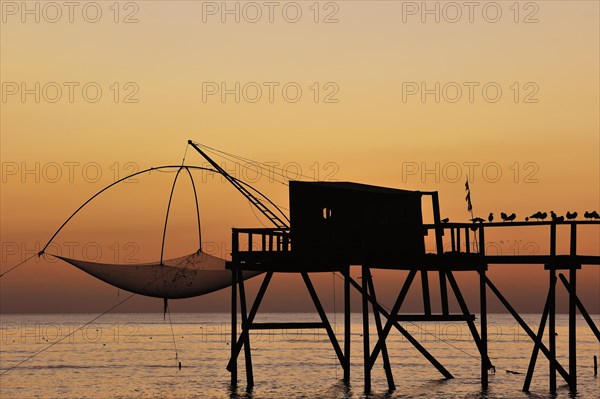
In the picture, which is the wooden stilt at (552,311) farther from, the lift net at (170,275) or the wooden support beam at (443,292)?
the lift net at (170,275)

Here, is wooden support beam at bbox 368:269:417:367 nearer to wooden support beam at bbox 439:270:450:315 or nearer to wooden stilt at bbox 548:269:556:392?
wooden support beam at bbox 439:270:450:315

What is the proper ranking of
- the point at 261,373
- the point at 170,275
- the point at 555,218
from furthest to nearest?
the point at 261,373
the point at 170,275
the point at 555,218

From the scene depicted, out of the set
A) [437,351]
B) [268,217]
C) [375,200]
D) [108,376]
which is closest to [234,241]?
[268,217]

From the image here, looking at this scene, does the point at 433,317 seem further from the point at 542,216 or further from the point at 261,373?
the point at 261,373

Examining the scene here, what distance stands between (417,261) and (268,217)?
6162 millimetres

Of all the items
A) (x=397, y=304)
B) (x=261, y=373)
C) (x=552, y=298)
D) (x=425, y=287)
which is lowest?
(x=261, y=373)

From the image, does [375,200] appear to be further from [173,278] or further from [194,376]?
[194,376]

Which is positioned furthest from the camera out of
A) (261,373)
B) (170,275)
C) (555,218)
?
(261,373)

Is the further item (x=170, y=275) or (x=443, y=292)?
(x=170, y=275)

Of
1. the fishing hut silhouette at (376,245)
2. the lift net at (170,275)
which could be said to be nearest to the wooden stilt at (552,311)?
the fishing hut silhouette at (376,245)

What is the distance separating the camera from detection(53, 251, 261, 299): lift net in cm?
4509

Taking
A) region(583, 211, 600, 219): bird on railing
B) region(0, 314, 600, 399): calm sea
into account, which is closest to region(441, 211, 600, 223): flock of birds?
region(583, 211, 600, 219): bird on railing

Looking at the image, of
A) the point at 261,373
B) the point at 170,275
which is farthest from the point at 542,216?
the point at 261,373

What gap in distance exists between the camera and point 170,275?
45.9 m
